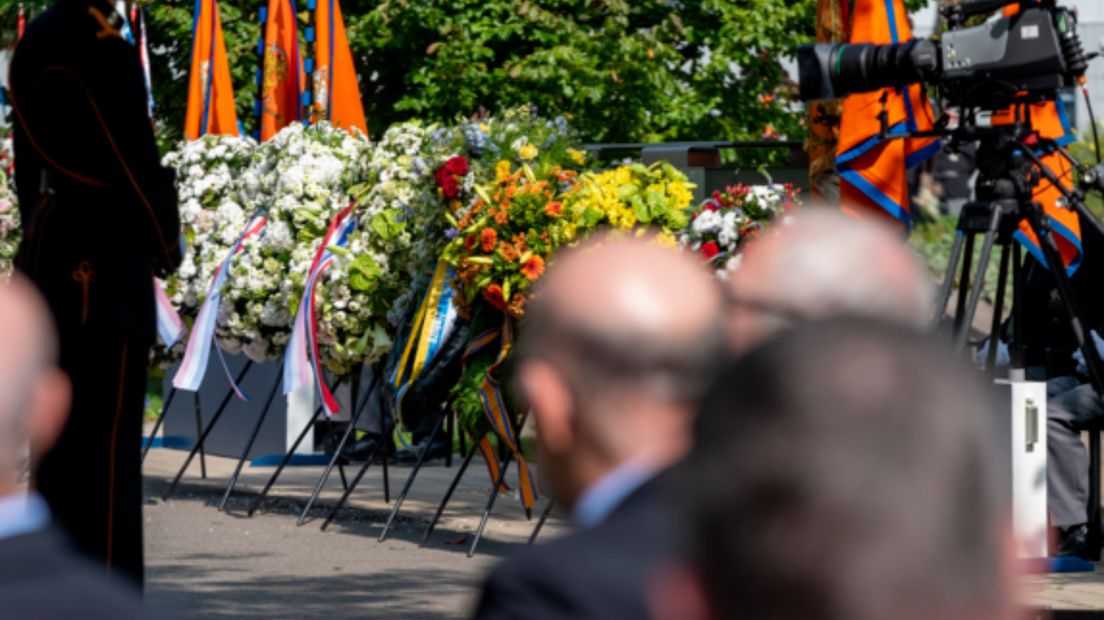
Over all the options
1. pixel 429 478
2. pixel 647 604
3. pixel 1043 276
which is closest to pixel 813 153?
pixel 1043 276

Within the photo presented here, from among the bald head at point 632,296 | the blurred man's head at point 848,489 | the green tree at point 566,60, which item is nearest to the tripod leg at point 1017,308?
the bald head at point 632,296

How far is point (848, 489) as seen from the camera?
3.45 ft

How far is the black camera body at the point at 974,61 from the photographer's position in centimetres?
631

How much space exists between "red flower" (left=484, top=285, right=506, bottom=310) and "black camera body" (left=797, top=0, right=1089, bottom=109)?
5.34 feet

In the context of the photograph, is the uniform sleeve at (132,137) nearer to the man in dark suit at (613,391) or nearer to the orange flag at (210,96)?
the man in dark suit at (613,391)

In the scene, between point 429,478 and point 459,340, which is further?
point 429,478

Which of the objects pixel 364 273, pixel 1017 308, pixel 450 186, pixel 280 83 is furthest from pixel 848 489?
pixel 280 83

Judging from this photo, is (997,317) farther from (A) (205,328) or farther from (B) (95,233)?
(A) (205,328)

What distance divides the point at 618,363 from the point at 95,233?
10.5 feet

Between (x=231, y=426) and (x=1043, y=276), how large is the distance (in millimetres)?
5664

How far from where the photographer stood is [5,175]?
12242mm

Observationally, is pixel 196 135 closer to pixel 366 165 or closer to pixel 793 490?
pixel 366 165

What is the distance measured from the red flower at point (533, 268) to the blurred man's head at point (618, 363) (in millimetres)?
5441

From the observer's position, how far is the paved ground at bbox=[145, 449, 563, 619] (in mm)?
6887
